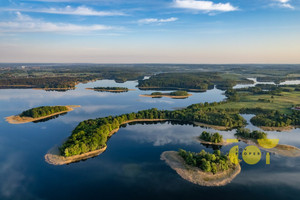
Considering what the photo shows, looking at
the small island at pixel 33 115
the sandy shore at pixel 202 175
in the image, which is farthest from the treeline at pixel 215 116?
the small island at pixel 33 115

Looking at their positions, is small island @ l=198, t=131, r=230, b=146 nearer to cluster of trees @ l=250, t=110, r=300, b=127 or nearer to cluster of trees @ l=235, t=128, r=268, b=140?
cluster of trees @ l=235, t=128, r=268, b=140

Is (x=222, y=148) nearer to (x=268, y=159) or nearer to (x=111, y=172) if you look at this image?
(x=268, y=159)

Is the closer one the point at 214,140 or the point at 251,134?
the point at 214,140

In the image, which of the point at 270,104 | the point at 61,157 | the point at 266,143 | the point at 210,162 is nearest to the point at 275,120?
the point at 266,143

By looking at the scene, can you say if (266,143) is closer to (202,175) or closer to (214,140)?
(214,140)

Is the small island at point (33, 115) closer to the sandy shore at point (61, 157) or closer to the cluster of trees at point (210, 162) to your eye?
the sandy shore at point (61, 157)
